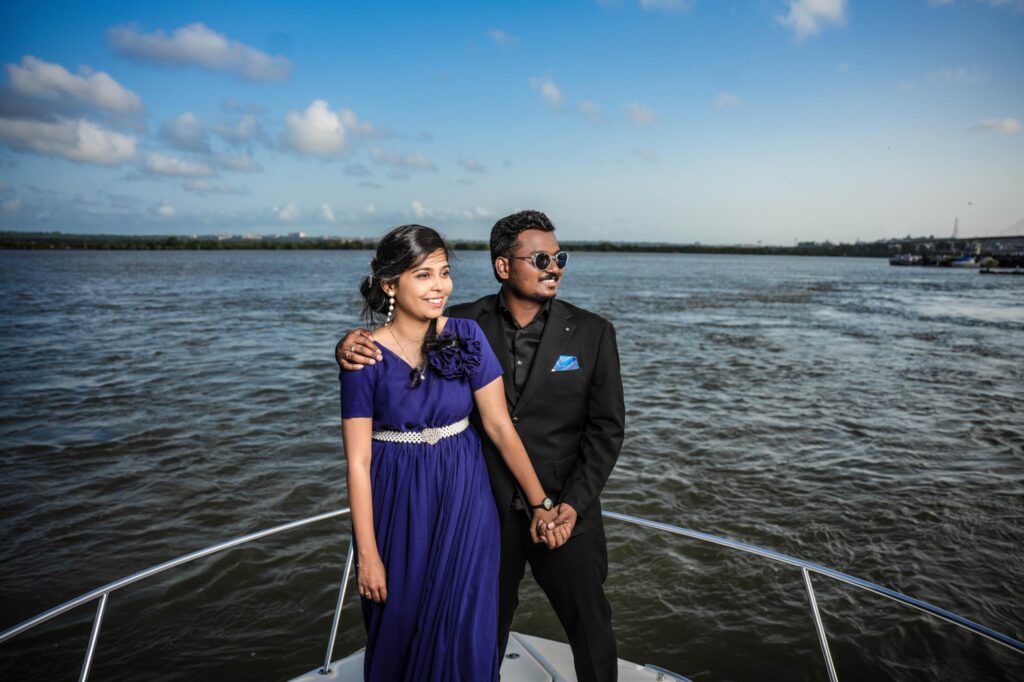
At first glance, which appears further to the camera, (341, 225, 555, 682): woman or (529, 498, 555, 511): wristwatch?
(529, 498, 555, 511): wristwatch

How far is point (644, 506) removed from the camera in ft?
30.8

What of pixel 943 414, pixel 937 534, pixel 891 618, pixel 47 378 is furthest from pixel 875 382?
pixel 47 378

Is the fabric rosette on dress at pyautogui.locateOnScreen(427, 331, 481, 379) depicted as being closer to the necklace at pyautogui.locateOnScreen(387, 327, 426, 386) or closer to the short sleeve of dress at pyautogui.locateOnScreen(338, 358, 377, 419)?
the necklace at pyautogui.locateOnScreen(387, 327, 426, 386)

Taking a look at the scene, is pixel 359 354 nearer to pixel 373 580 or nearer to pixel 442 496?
pixel 442 496

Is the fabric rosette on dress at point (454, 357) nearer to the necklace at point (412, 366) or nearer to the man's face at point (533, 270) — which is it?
the necklace at point (412, 366)

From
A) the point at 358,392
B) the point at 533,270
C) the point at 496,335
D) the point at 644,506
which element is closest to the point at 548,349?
the point at 496,335

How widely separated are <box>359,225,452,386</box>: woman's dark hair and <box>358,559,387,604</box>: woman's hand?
0.73 meters

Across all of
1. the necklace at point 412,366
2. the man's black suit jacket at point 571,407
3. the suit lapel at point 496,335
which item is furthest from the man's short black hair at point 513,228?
the necklace at point 412,366

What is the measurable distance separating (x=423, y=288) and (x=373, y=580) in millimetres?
1183

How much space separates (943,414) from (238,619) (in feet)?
50.4

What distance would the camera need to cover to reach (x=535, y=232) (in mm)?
3184

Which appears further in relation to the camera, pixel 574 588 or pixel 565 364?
pixel 565 364

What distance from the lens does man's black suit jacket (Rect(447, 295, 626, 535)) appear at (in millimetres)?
3080

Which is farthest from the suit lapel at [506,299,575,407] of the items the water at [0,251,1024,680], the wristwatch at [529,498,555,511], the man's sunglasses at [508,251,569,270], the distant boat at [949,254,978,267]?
the distant boat at [949,254,978,267]
